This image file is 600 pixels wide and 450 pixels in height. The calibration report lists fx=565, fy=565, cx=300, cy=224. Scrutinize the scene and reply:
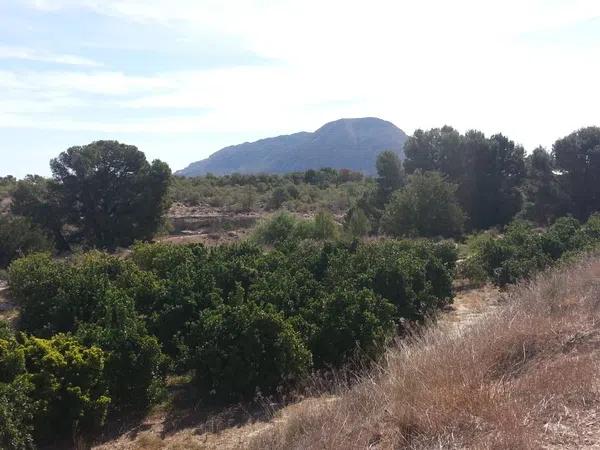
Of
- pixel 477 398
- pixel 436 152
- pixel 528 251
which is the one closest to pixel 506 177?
pixel 436 152

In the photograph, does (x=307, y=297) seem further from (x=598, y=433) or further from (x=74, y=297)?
(x=598, y=433)

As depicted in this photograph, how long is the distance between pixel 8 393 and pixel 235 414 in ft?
9.23

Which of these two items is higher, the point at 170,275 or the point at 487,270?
the point at 170,275

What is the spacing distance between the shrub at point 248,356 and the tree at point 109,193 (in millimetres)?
21623

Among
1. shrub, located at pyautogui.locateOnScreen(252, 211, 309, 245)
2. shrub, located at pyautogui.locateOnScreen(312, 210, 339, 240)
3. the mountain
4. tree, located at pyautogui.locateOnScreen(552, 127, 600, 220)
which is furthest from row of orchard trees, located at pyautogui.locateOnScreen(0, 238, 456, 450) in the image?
the mountain

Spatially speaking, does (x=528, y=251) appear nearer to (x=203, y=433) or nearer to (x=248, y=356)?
(x=248, y=356)

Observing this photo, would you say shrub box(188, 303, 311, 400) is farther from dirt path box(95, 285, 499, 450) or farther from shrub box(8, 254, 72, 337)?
shrub box(8, 254, 72, 337)

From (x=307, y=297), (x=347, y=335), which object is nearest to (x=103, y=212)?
(x=307, y=297)

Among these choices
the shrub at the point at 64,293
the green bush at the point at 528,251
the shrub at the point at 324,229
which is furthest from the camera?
the shrub at the point at 324,229

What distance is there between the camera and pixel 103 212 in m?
29.1

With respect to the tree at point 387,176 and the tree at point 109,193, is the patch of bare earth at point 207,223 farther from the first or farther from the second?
the tree at point 387,176

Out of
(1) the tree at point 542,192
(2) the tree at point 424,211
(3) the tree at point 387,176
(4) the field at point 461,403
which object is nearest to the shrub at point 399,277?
(4) the field at point 461,403

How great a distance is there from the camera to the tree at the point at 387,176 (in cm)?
3406

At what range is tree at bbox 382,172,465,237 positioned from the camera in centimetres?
2528
